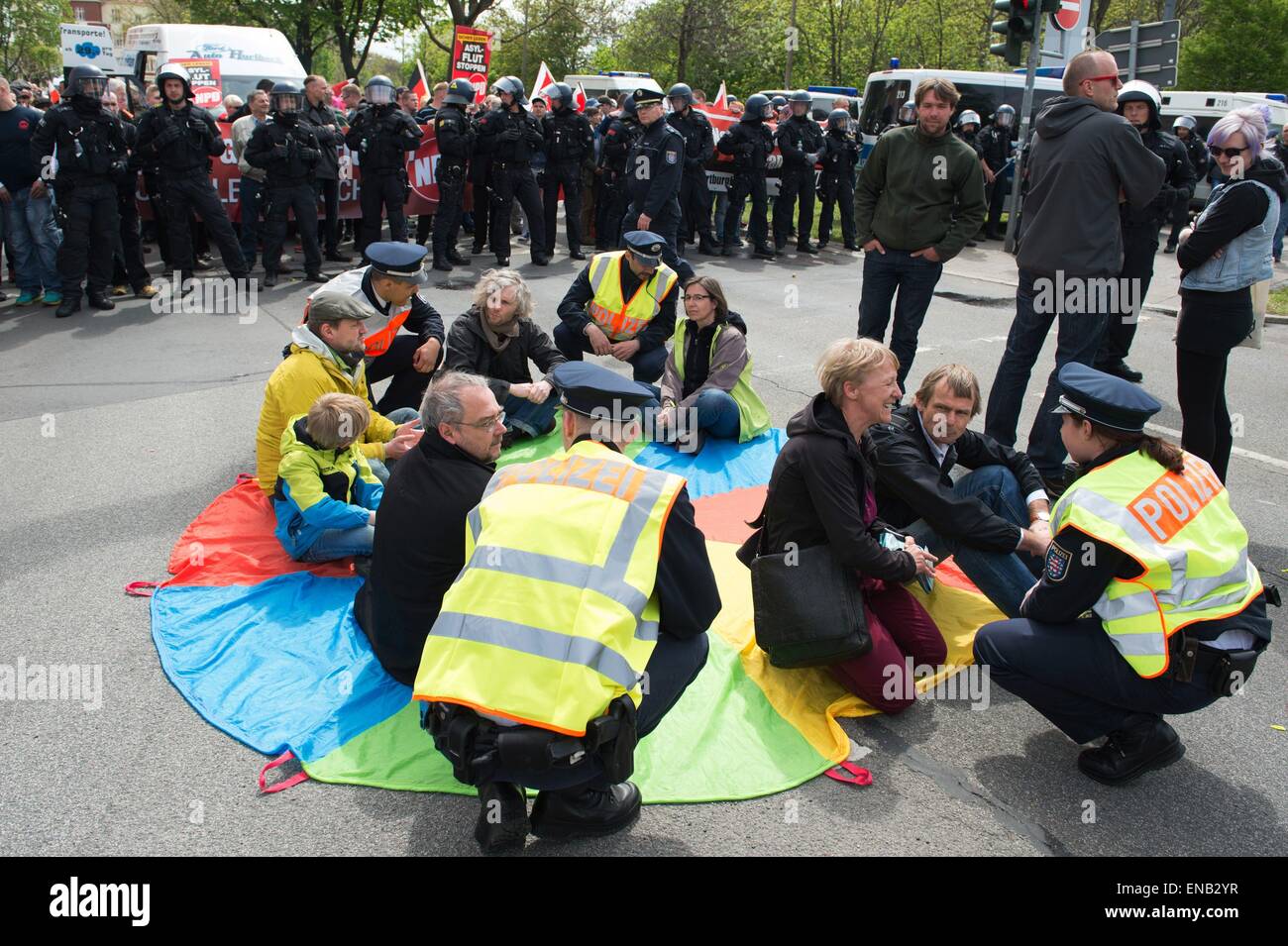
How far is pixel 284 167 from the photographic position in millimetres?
10273

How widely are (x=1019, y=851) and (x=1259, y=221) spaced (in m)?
4.01

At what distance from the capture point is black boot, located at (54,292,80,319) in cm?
919

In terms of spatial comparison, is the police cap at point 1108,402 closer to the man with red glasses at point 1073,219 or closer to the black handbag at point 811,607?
the black handbag at point 811,607

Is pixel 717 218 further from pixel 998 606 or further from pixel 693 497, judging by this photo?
pixel 998 606

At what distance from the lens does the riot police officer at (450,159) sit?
11570mm

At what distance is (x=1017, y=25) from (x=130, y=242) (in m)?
10.1

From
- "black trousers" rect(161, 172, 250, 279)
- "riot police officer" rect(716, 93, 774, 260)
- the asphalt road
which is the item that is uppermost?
"riot police officer" rect(716, 93, 774, 260)

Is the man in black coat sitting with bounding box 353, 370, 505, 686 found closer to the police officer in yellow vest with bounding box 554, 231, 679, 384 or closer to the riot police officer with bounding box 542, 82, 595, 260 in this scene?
the police officer in yellow vest with bounding box 554, 231, 679, 384

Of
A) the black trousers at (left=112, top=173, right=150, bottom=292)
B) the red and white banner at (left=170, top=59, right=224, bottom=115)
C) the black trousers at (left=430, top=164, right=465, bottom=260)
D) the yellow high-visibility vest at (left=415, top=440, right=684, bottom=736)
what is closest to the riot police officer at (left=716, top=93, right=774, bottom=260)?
the black trousers at (left=430, top=164, right=465, bottom=260)

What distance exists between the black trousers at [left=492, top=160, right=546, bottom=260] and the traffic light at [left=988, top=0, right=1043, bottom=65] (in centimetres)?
569

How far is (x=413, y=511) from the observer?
3240mm

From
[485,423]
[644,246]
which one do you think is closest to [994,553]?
[485,423]

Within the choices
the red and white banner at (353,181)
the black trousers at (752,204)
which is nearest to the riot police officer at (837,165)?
the black trousers at (752,204)

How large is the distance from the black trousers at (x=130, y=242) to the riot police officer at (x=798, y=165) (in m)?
8.10
